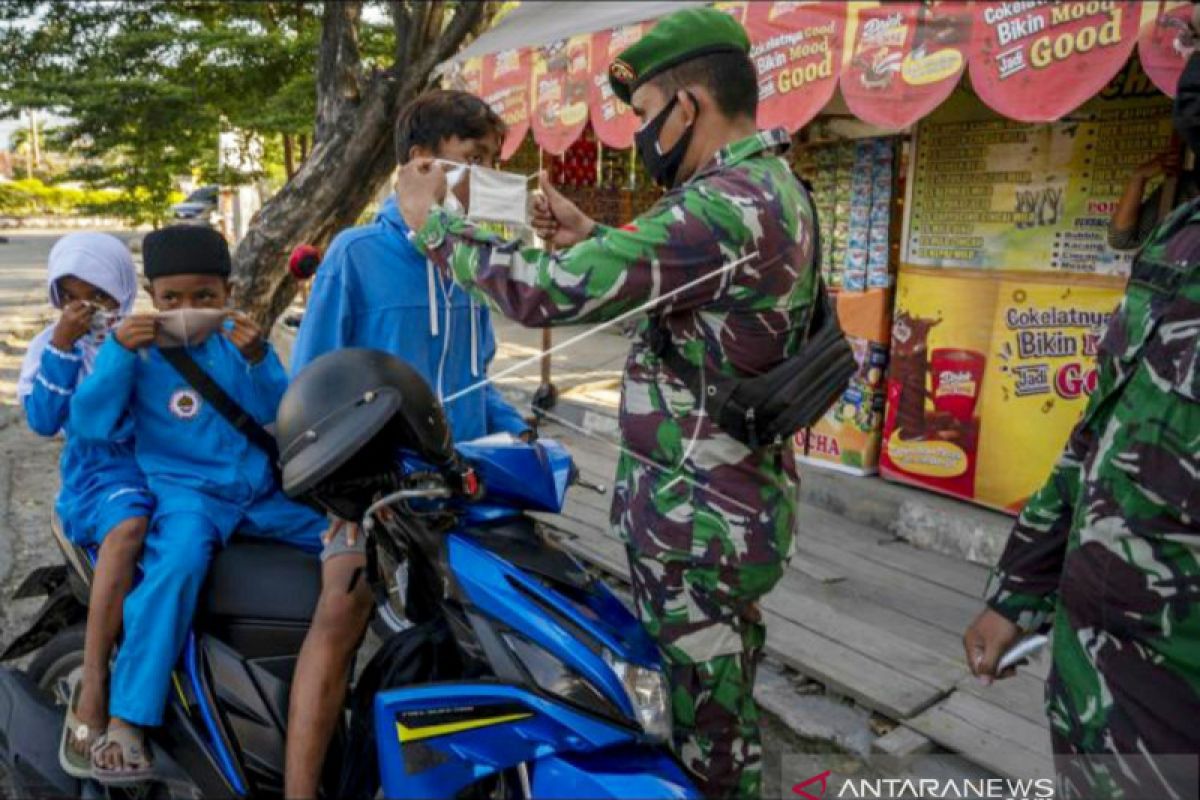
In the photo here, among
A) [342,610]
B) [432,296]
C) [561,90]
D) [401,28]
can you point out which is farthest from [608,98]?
[342,610]

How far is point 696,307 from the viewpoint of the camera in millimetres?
1630

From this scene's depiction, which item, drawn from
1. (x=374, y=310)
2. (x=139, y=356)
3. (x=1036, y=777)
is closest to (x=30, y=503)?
(x=139, y=356)

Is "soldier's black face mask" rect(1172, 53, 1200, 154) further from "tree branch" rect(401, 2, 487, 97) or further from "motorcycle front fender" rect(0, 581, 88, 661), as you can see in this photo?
"tree branch" rect(401, 2, 487, 97)

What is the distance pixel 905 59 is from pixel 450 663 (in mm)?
2818

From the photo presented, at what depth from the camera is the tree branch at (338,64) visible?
21.3 feet

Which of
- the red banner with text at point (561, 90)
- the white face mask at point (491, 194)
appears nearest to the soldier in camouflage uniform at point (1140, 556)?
the white face mask at point (491, 194)

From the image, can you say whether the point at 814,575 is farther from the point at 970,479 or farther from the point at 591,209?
the point at 591,209

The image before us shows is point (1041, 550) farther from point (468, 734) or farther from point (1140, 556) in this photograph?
point (468, 734)

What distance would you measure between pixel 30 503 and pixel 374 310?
12.1ft

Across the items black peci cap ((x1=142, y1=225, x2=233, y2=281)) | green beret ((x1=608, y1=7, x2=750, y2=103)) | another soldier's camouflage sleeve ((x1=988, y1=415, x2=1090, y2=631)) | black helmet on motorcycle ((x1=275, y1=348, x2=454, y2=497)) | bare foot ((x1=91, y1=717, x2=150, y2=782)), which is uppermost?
green beret ((x1=608, y1=7, x2=750, y2=103))

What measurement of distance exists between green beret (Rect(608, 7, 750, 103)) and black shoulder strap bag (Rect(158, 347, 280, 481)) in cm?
125

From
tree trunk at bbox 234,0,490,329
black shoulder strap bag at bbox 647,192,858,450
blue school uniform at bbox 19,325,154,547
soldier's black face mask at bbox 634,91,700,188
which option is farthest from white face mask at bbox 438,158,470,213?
tree trunk at bbox 234,0,490,329

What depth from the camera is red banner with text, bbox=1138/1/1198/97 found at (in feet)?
8.38

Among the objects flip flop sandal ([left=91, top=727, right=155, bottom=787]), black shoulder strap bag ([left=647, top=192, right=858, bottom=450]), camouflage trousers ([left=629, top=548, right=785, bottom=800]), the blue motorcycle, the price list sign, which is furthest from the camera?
the price list sign
